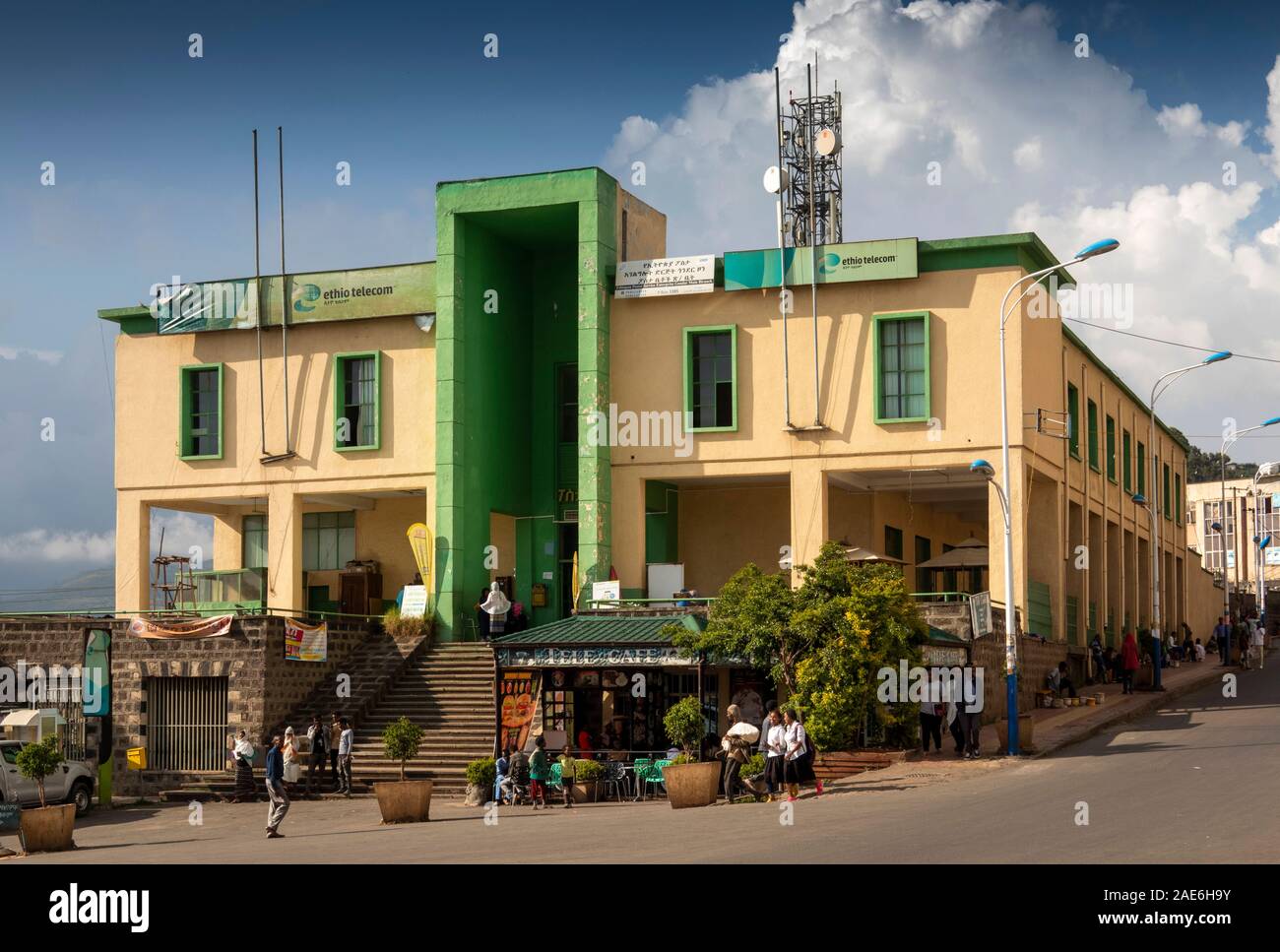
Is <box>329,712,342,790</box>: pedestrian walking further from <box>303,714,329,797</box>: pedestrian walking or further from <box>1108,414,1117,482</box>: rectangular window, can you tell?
<box>1108,414,1117,482</box>: rectangular window

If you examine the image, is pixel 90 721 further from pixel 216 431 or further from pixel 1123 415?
pixel 1123 415

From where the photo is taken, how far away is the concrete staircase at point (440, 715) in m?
32.9

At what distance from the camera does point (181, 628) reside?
1368 inches

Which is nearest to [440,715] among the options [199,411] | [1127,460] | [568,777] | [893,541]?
[568,777]

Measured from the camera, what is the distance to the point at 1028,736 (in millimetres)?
29016

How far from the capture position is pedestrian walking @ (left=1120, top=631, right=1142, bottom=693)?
3919 cm

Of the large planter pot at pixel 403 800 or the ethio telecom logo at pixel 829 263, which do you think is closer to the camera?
the large planter pot at pixel 403 800

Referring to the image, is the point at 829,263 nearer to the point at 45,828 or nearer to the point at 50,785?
the point at 50,785

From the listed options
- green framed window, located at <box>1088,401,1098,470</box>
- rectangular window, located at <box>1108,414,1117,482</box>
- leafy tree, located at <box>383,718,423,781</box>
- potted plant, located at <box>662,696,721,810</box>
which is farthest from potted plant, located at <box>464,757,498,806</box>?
rectangular window, located at <box>1108,414,1117,482</box>

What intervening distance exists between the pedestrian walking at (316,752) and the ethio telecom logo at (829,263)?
15.7 m

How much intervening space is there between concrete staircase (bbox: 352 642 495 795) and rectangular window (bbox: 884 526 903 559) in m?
12.7

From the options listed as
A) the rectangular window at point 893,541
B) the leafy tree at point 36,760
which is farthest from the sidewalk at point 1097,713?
the leafy tree at point 36,760

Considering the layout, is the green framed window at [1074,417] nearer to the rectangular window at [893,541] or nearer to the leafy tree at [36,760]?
the rectangular window at [893,541]
